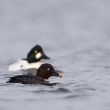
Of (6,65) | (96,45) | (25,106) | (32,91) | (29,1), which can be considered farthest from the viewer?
(29,1)

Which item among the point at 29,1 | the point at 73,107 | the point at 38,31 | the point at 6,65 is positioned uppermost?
the point at 29,1

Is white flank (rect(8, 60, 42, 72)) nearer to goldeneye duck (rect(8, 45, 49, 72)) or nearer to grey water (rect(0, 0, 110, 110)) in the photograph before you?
goldeneye duck (rect(8, 45, 49, 72))

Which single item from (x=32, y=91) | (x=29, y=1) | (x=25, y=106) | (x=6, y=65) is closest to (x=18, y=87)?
(x=32, y=91)

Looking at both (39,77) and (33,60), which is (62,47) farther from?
(39,77)

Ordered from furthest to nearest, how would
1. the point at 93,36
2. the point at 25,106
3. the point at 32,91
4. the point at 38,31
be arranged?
the point at 38,31 → the point at 93,36 → the point at 32,91 → the point at 25,106

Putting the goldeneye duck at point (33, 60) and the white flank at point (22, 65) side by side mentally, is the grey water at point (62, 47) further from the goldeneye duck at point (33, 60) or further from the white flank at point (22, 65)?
the goldeneye duck at point (33, 60)

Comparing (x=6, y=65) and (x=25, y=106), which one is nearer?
(x=25, y=106)

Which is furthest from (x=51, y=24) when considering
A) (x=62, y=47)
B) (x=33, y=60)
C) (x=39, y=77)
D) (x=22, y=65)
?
(x=39, y=77)

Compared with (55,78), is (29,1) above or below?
above

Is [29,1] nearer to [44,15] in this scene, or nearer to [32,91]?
[44,15]

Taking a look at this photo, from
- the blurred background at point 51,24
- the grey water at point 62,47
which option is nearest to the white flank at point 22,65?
the grey water at point 62,47
